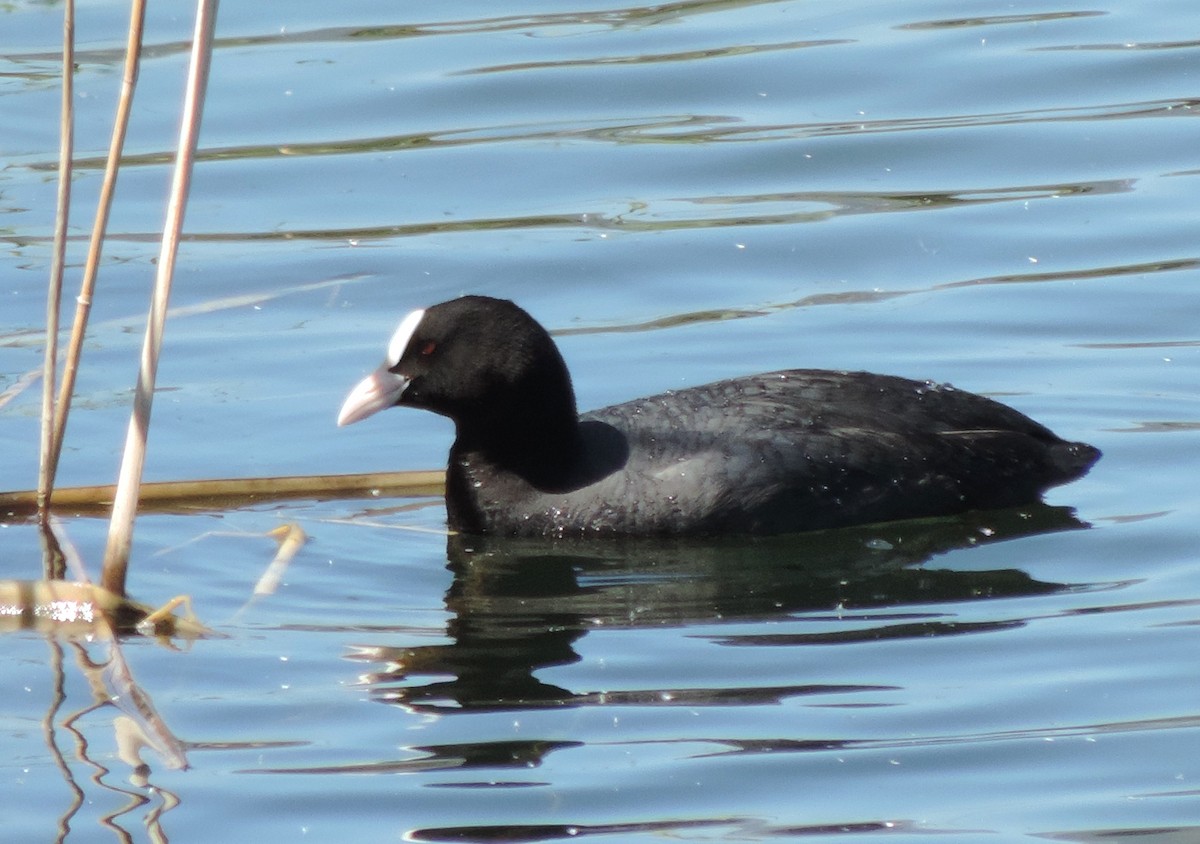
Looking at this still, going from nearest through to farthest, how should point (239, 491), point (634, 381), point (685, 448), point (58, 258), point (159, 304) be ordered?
1. point (159, 304)
2. point (58, 258)
3. point (685, 448)
4. point (239, 491)
5. point (634, 381)

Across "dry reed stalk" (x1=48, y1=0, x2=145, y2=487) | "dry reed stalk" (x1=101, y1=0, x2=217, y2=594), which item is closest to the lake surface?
"dry reed stalk" (x1=101, y1=0, x2=217, y2=594)

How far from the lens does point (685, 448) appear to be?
19.7 feet

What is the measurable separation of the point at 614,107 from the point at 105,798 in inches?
261

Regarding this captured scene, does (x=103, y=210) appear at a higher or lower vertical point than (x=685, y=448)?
higher

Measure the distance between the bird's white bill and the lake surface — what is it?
344mm

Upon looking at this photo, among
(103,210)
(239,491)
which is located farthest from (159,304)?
(239,491)

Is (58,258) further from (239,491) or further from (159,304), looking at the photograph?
(239,491)

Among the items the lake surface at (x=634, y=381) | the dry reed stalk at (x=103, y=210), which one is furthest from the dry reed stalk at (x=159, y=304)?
the lake surface at (x=634, y=381)

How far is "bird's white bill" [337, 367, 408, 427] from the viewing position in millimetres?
6055

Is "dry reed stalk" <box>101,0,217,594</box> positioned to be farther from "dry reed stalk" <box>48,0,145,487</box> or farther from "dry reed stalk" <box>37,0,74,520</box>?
"dry reed stalk" <box>37,0,74,520</box>

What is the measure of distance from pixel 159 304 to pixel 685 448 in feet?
5.77

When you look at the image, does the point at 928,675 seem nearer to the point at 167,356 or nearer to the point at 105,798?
the point at 105,798

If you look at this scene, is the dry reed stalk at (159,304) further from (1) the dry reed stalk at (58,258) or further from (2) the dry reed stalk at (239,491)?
(2) the dry reed stalk at (239,491)

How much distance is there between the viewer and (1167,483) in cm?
623
